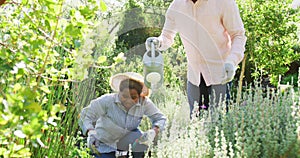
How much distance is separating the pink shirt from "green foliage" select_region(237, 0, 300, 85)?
2.40 meters

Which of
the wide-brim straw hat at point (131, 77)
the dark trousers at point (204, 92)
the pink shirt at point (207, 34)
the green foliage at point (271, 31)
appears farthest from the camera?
the green foliage at point (271, 31)

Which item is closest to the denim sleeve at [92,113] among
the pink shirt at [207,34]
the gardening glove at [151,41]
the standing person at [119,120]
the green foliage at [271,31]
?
the standing person at [119,120]

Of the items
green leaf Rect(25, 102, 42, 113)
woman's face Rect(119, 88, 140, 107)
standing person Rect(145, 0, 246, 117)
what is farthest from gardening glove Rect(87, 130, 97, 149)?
green leaf Rect(25, 102, 42, 113)

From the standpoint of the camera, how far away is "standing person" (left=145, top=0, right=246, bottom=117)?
2.93m

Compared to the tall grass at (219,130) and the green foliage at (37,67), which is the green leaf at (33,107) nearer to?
the green foliage at (37,67)

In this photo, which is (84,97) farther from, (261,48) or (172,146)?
(261,48)

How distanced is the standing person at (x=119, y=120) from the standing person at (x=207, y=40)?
407mm

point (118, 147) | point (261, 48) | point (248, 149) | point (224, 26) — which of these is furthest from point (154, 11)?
point (261, 48)

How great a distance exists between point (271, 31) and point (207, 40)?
9.26 feet

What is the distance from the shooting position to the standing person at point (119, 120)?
257 cm

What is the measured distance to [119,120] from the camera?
8.57 ft

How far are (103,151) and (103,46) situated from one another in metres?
0.55

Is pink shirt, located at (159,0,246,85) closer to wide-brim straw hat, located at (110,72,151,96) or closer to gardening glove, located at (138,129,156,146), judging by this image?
wide-brim straw hat, located at (110,72,151,96)

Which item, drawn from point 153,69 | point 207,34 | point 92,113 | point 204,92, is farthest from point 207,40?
point 92,113
